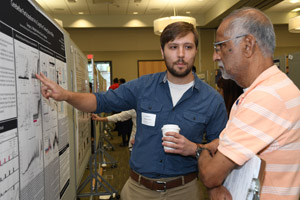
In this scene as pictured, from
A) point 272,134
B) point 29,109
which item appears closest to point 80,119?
point 29,109

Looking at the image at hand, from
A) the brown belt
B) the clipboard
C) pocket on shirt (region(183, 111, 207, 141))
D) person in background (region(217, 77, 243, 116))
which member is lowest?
the brown belt

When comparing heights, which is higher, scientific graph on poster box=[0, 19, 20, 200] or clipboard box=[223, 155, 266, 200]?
scientific graph on poster box=[0, 19, 20, 200]

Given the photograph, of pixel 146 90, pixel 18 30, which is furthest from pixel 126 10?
pixel 18 30

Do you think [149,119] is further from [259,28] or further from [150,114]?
[259,28]

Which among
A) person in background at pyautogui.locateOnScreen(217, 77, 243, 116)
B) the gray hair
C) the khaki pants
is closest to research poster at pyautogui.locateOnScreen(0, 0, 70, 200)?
the khaki pants

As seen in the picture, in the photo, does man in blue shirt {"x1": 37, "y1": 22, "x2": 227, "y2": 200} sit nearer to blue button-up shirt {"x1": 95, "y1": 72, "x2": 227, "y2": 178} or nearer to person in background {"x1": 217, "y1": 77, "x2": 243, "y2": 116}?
blue button-up shirt {"x1": 95, "y1": 72, "x2": 227, "y2": 178}

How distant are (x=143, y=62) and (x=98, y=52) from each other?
2.19 meters

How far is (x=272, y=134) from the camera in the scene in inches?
35.9

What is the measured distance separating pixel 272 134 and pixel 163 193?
0.91m

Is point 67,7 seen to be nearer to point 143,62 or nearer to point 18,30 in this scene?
point 143,62

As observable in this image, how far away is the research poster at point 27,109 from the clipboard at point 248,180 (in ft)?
2.69

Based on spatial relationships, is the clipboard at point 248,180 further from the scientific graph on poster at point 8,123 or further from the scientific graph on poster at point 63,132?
the scientific graph on poster at point 63,132

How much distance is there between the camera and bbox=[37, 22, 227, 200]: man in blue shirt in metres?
1.61

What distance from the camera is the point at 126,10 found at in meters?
9.92
